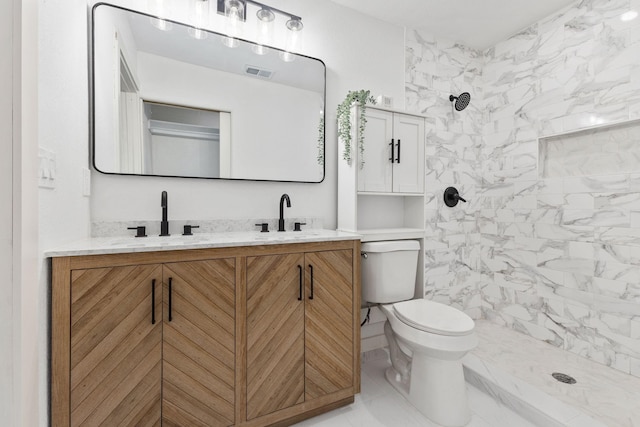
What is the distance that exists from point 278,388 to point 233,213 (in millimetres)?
1005

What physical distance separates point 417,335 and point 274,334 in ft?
2.54

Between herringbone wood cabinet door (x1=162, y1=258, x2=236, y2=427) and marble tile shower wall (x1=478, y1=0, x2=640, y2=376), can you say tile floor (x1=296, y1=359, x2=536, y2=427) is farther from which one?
A: marble tile shower wall (x1=478, y1=0, x2=640, y2=376)

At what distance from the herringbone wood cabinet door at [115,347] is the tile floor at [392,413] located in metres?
0.82

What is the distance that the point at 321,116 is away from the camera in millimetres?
2062

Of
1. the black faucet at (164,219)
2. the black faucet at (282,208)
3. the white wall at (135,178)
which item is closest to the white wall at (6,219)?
the white wall at (135,178)

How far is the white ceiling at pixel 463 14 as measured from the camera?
84.3 inches

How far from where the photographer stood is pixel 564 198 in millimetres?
2217

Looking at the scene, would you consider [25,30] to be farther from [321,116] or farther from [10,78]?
[321,116]

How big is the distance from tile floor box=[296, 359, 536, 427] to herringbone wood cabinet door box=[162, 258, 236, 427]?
0.52 m

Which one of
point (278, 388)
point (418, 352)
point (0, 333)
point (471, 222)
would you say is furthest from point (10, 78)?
point (471, 222)

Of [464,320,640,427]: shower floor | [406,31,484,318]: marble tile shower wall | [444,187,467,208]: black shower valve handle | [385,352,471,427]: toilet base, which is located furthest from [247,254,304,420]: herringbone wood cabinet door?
[444,187,467,208]: black shower valve handle

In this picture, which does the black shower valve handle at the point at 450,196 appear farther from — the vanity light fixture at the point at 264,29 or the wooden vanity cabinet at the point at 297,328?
the vanity light fixture at the point at 264,29

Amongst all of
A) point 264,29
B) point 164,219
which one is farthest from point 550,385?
point 264,29

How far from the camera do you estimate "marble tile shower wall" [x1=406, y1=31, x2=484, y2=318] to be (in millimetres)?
2512
